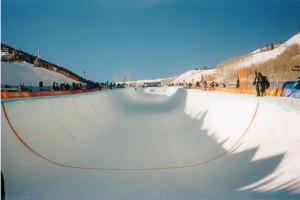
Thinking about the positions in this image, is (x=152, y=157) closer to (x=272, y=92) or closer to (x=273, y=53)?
(x=272, y=92)

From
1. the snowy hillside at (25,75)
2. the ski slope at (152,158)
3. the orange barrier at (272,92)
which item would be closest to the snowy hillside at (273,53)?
the snowy hillside at (25,75)

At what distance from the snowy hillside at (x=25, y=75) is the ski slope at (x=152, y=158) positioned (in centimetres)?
3667

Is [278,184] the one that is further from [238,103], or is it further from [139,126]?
[139,126]

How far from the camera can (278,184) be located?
8203mm

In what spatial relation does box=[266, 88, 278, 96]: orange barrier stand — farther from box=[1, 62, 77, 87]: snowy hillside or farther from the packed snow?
box=[1, 62, 77, 87]: snowy hillside

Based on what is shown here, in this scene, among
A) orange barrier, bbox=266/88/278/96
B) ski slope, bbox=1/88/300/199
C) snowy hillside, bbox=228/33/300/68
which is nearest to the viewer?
ski slope, bbox=1/88/300/199

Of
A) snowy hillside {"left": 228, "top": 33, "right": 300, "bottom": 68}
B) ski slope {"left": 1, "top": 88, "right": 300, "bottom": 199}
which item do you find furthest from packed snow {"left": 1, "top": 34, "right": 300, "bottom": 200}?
snowy hillside {"left": 228, "top": 33, "right": 300, "bottom": 68}

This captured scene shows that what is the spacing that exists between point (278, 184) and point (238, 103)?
334 inches

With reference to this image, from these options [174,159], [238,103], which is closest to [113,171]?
[174,159]

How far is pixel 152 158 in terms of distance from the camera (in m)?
12.6

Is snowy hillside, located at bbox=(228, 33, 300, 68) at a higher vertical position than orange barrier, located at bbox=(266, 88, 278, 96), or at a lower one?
higher

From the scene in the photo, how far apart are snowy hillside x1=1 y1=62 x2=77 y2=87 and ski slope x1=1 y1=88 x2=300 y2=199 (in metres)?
36.7

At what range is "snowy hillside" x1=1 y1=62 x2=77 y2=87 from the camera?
49.4m

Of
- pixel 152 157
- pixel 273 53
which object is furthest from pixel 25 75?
pixel 273 53
